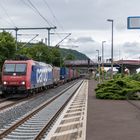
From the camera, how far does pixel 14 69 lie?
39.5m

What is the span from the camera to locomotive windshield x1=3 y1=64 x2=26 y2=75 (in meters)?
39.2

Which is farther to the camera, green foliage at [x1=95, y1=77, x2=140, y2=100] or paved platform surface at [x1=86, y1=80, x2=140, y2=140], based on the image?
green foliage at [x1=95, y1=77, x2=140, y2=100]

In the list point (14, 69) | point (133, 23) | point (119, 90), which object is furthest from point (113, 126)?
point (14, 69)

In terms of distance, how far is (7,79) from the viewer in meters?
39.0

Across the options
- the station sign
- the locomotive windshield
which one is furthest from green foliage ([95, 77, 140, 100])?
the station sign

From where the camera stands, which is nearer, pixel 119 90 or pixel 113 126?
pixel 113 126

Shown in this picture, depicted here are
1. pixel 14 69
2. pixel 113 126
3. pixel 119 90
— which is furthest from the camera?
pixel 119 90

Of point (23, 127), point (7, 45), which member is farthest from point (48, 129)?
point (7, 45)

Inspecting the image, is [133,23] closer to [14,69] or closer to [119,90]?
[119,90]

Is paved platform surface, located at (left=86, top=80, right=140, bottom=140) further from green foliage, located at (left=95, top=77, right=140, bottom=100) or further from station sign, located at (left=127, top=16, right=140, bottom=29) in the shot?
green foliage, located at (left=95, top=77, right=140, bottom=100)

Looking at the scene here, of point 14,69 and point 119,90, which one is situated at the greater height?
point 14,69

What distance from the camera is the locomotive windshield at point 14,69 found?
39.2 metres

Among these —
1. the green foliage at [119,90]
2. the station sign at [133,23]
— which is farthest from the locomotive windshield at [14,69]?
the station sign at [133,23]

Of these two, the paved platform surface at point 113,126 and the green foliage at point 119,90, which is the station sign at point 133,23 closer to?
the paved platform surface at point 113,126
